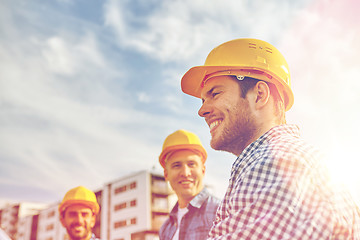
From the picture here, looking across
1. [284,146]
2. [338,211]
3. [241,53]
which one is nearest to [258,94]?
[241,53]

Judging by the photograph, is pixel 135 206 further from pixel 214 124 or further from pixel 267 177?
pixel 267 177

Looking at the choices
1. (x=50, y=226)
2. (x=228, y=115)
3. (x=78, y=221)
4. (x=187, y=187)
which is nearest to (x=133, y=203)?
(x=50, y=226)

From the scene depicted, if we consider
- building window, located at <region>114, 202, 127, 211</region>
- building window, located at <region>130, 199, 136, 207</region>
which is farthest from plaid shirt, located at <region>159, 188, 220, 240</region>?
building window, located at <region>114, 202, 127, 211</region>

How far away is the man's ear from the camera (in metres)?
2.49

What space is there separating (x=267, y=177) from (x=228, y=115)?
0.93 meters

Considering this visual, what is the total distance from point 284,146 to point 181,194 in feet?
11.3

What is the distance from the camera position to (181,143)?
534 centimetres

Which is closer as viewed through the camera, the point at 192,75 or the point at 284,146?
the point at 284,146

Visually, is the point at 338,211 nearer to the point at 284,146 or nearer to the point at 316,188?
the point at 316,188

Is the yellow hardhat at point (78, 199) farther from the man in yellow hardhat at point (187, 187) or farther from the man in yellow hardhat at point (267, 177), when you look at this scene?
the man in yellow hardhat at point (267, 177)

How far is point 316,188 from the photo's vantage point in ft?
5.44

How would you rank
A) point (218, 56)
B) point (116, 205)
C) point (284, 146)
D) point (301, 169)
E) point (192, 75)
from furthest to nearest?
point (116, 205)
point (192, 75)
point (218, 56)
point (284, 146)
point (301, 169)

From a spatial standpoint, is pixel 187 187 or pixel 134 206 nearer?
pixel 187 187

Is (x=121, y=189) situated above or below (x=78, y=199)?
above
